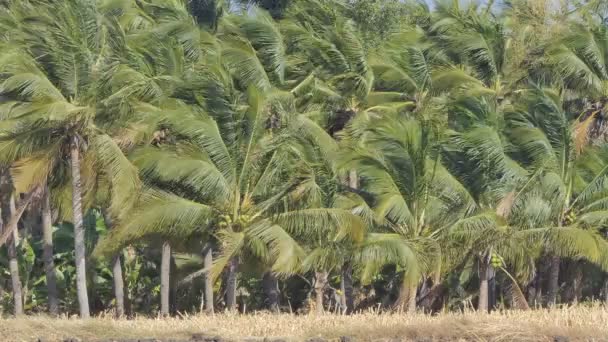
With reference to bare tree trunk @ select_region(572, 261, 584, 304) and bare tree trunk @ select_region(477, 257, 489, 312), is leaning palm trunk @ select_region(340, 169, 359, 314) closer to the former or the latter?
bare tree trunk @ select_region(477, 257, 489, 312)

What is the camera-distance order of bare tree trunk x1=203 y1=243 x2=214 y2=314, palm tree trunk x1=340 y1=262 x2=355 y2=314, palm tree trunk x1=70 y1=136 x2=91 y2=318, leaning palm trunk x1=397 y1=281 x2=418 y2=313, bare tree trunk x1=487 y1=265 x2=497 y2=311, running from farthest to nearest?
bare tree trunk x1=487 y1=265 x2=497 y2=311, palm tree trunk x1=340 y1=262 x2=355 y2=314, bare tree trunk x1=203 y1=243 x2=214 y2=314, leaning palm trunk x1=397 y1=281 x2=418 y2=313, palm tree trunk x1=70 y1=136 x2=91 y2=318

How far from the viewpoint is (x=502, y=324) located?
57.8 feet

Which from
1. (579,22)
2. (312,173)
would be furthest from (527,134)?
(579,22)

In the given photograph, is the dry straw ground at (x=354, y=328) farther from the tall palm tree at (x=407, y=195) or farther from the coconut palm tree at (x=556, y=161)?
the coconut palm tree at (x=556, y=161)

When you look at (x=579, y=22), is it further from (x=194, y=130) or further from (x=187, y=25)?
(x=194, y=130)

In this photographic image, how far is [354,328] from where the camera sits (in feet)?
58.2

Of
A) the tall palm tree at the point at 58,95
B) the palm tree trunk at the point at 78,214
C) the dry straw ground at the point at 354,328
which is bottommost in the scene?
the dry straw ground at the point at 354,328

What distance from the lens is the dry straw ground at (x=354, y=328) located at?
687 inches

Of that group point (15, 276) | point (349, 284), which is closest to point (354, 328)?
point (349, 284)

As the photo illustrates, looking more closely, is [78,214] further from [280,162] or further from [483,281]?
[483,281]

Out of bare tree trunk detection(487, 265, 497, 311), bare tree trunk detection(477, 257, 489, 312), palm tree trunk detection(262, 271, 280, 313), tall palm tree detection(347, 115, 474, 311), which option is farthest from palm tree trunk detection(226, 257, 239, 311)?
bare tree trunk detection(487, 265, 497, 311)

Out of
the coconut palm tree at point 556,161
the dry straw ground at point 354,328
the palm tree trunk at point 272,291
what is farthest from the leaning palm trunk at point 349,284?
the dry straw ground at point 354,328

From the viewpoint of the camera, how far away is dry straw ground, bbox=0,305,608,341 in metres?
17.4

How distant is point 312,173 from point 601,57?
8705mm
